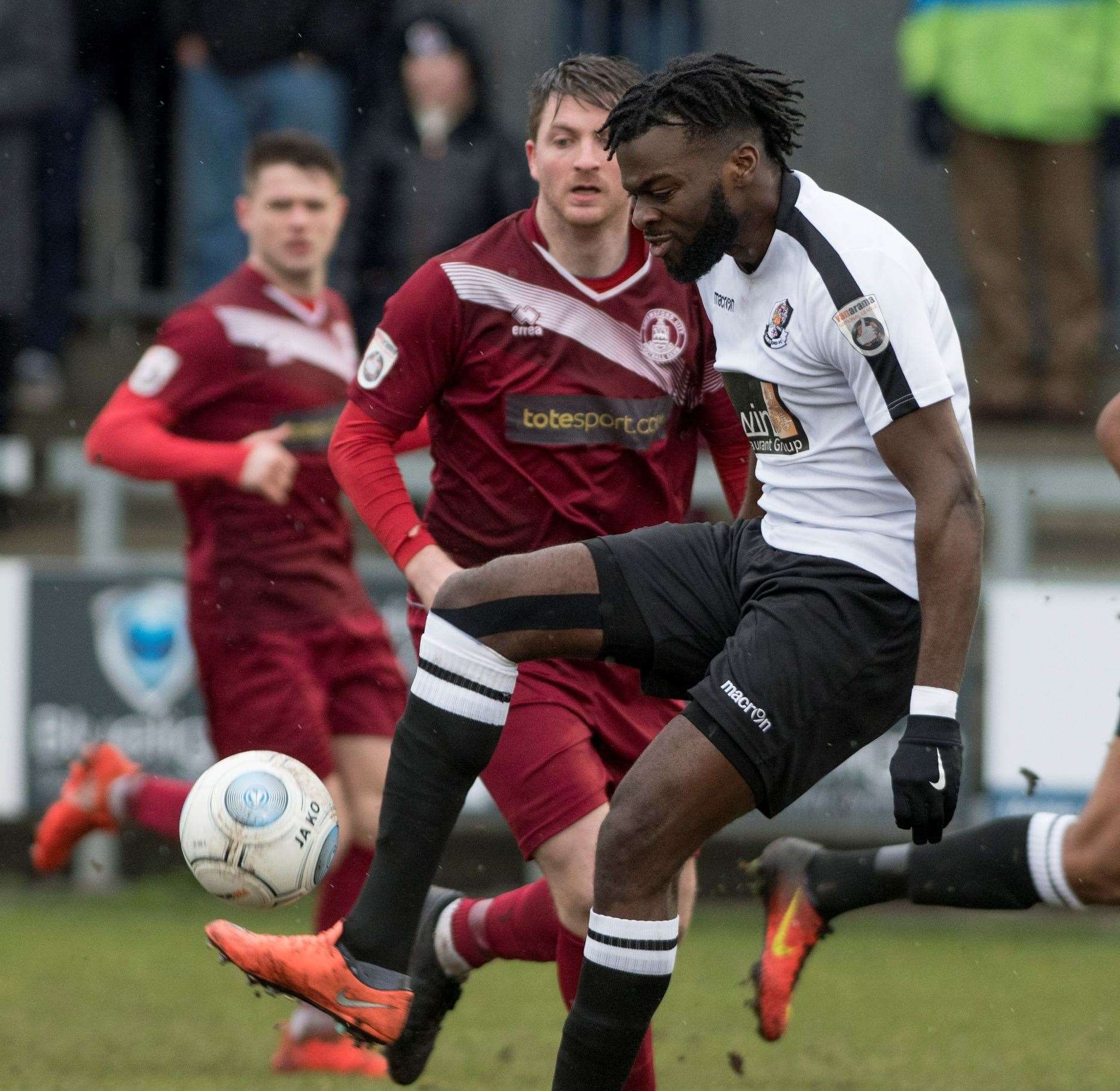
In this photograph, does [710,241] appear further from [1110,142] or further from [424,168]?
[1110,142]

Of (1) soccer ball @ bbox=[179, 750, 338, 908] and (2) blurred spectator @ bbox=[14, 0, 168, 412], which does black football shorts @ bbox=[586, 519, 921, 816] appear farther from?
(2) blurred spectator @ bbox=[14, 0, 168, 412]

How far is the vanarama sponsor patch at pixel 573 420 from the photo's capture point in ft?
15.7

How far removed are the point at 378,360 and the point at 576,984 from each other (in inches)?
60.4

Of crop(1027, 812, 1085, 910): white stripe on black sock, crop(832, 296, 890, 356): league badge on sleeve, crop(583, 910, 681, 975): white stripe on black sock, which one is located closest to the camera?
crop(832, 296, 890, 356): league badge on sleeve

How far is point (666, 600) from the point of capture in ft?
13.5

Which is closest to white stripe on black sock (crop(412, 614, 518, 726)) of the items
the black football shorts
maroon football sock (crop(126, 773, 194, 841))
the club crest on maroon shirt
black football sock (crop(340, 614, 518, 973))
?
black football sock (crop(340, 614, 518, 973))

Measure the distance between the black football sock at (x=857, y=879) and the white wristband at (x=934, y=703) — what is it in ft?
4.29

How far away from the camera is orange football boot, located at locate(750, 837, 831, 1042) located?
5.10 meters

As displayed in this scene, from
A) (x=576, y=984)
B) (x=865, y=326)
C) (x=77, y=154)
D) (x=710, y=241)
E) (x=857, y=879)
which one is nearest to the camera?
(x=865, y=326)

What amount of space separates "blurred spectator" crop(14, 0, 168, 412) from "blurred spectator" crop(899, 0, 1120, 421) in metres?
3.43

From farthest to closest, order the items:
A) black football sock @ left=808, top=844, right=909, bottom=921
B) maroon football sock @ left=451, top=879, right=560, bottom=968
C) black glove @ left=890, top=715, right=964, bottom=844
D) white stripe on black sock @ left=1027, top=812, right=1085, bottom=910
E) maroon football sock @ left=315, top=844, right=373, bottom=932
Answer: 1. maroon football sock @ left=315, top=844, right=373, bottom=932
2. black football sock @ left=808, top=844, right=909, bottom=921
3. maroon football sock @ left=451, top=879, right=560, bottom=968
4. white stripe on black sock @ left=1027, top=812, right=1085, bottom=910
5. black glove @ left=890, top=715, right=964, bottom=844

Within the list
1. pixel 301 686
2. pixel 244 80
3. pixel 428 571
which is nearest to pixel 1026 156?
pixel 244 80

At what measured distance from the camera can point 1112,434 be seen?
437 cm

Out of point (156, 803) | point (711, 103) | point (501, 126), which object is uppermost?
point (711, 103)
